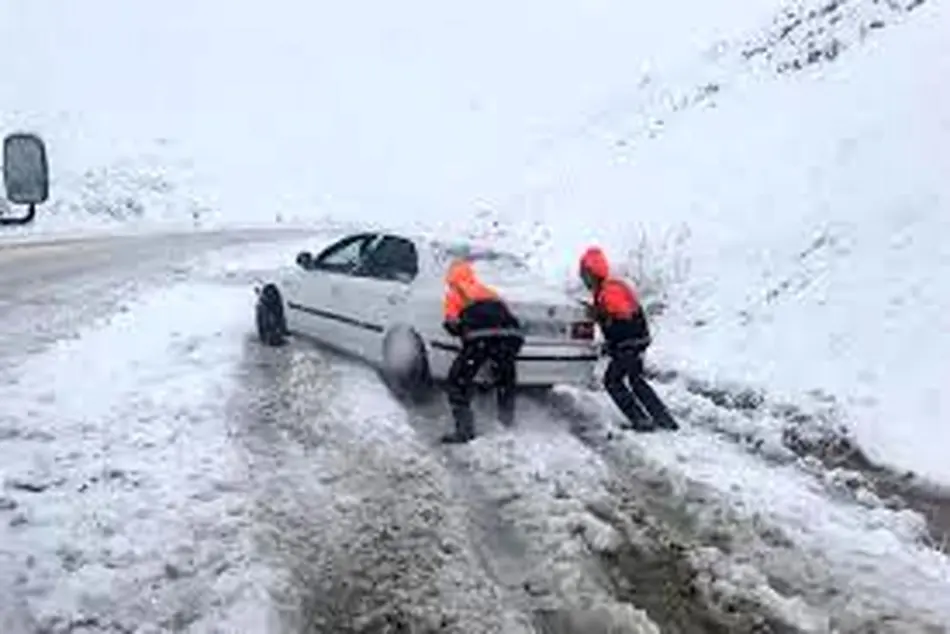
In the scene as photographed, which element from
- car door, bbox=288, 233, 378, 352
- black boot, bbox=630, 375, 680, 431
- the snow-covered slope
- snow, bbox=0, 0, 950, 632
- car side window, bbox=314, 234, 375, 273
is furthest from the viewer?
the snow-covered slope

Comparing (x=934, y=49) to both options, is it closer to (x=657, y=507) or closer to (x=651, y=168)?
(x=651, y=168)

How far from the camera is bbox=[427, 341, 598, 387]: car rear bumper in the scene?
11.9 metres

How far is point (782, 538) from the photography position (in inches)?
334

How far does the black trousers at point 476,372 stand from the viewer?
10891 millimetres

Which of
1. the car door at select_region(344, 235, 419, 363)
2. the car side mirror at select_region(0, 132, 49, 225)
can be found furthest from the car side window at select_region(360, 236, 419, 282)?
the car side mirror at select_region(0, 132, 49, 225)

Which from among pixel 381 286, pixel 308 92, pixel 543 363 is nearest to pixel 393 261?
pixel 381 286

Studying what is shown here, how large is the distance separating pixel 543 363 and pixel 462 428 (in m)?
1.42

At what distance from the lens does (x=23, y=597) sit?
23.4 feet

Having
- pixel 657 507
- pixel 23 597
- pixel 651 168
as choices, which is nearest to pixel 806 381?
pixel 657 507

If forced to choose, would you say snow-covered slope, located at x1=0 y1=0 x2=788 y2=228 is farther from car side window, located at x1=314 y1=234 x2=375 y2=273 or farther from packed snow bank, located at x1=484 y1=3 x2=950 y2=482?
car side window, located at x1=314 y1=234 x2=375 y2=273

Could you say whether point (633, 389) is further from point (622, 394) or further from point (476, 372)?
point (476, 372)

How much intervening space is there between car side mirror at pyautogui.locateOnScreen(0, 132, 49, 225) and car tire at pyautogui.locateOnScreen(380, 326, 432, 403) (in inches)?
258

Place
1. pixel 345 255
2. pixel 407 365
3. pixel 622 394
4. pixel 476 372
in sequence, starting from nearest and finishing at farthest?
pixel 476 372, pixel 622 394, pixel 407 365, pixel 345 255

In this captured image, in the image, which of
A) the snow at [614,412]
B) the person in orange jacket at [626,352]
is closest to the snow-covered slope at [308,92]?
the snow at [614,412]
